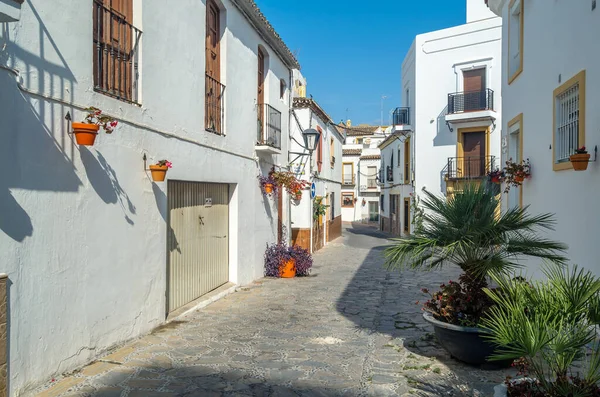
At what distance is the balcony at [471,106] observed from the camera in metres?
19.2

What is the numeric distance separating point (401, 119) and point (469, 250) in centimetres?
1937

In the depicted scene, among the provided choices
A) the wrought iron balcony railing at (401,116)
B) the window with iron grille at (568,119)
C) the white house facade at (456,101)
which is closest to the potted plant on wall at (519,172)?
the window with iron grille at (568,119)

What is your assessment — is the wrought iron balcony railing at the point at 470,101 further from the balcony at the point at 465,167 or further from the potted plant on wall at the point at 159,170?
the potted plant on wall at the point at 159,170

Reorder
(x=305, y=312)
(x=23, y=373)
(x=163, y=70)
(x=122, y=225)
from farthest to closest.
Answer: (x=305, y=312)
(x=163, y=70)
(x=122, y=225)
(x=23, y=373)

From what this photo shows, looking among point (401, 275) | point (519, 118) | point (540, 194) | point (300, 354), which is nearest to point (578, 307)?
point (300, 354)

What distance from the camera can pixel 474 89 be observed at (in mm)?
20000

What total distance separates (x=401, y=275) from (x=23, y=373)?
9635 millimetres

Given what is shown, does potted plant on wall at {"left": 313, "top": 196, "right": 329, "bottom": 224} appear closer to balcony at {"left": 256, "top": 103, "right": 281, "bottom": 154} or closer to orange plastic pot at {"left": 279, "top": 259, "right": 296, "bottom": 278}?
balcony at {"left": 256, "top": 103, "right": 281, "bottom": 154}

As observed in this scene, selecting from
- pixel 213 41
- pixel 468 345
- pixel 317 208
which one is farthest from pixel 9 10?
pixel 317 208

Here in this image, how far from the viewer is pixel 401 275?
12.2 meters

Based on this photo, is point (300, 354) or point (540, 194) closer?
point (300, 354)

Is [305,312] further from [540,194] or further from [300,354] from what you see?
[540,194]

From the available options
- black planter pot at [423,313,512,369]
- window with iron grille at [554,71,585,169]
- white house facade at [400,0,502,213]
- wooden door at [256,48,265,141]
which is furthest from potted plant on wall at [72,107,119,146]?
white house facade at [400,0,502,213]

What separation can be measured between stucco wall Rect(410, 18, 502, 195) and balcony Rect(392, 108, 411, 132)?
1.09 meters
